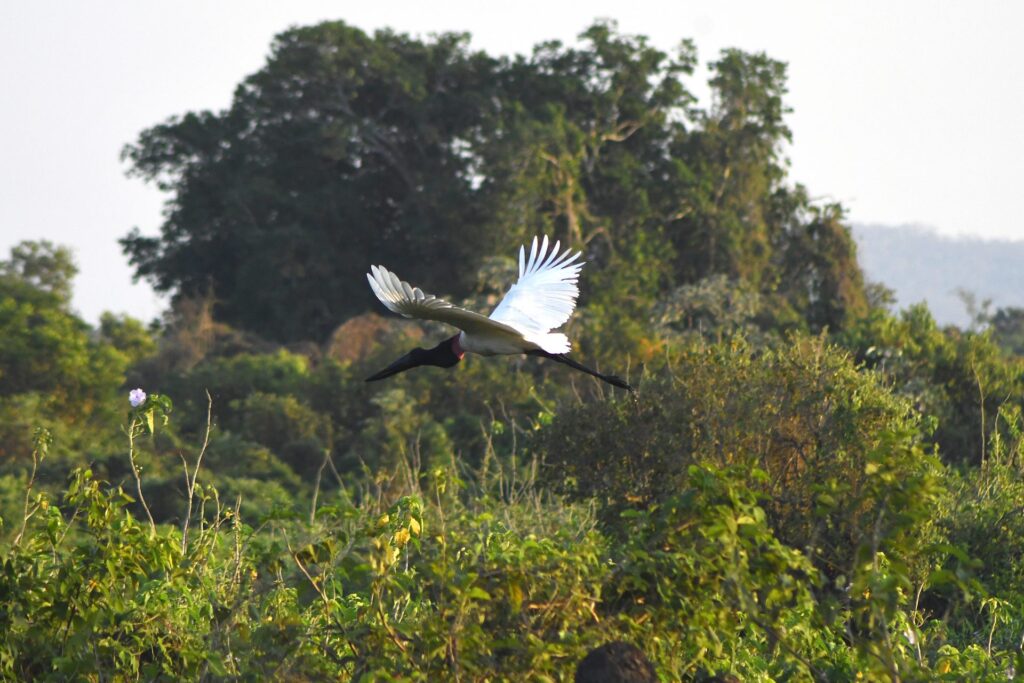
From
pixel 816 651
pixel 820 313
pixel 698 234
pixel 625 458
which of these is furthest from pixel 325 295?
pixel 816 651

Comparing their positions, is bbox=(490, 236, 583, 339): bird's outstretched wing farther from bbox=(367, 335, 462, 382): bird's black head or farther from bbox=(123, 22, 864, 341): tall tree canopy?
bbox=(123, 22, 864, 341): tall tree canopy

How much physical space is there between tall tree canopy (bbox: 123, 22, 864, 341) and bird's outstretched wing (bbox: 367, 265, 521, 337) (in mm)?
17896

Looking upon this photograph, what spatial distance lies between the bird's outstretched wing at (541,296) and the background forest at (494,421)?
3.30 ft

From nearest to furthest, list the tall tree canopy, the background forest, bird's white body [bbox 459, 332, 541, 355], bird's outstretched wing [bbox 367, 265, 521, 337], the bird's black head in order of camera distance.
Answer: the background forest, bird's outstretched wing [bbox 367, 265, 521, 337], bird's white body [bbox 459, 332, 541, 355], the bird's black head, the tall tree canopy

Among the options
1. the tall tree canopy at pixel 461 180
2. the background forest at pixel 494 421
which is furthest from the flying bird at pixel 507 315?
the tall tree canopy at pixel 461 180

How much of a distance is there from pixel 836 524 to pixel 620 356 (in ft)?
31.1

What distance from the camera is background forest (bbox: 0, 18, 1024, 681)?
193 inches

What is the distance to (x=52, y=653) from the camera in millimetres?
5516

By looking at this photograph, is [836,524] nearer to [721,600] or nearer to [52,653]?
[721,600]

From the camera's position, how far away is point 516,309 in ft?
23.9

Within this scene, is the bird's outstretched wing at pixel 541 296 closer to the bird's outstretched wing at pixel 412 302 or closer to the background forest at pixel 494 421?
the bird's outstretched wing at pixel 412 302

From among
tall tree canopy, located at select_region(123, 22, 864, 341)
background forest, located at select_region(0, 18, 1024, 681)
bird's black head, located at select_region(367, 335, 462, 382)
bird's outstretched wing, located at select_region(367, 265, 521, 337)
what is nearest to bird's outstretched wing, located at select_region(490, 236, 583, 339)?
bird's black head, located at select_region(367, 335, 462, 382)

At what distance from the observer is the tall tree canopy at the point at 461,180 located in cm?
2575

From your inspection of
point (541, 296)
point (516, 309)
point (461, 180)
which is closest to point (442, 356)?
point (516, 309)
